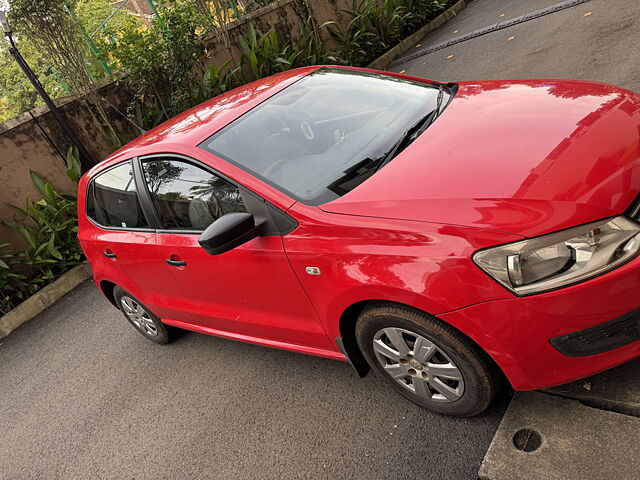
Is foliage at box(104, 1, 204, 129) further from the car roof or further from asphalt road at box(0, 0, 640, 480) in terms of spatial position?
the car roof

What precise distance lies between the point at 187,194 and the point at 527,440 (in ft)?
7.23

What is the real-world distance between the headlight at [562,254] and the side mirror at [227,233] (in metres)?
1.19

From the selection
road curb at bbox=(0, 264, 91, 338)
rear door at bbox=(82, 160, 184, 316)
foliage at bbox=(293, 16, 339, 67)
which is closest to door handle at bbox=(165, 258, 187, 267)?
rear door at bbox=(82, 160, 184, 316)

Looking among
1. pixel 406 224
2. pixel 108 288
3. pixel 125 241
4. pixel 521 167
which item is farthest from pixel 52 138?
pixel 521 167

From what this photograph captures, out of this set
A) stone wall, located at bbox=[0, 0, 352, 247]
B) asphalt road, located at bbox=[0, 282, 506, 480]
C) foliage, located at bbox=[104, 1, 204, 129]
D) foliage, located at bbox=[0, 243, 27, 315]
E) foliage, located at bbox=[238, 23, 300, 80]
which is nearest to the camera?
asphalt road, located at bbox=[0, 282, 506, 480]

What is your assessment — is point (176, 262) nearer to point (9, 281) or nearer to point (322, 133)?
point (322, 133)

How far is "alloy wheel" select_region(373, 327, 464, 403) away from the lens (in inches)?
97.7

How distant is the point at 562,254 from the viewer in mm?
2082

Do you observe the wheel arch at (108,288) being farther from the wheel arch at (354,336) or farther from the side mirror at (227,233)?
the wheel arch at (354,336)

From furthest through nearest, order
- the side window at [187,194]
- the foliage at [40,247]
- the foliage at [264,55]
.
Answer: the foliage at [264,55] < the foliage at [40,247] < the side window at [187,194]

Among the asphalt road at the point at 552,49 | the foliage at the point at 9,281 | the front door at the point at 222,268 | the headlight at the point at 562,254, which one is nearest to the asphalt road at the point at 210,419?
the front door at the point at 222,268

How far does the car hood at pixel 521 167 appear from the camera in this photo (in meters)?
2.14

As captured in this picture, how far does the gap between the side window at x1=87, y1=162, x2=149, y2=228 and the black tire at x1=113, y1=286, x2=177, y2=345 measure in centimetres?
65

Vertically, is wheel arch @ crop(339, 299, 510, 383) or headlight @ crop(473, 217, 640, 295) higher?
headlight @ crop(473, 217, 640, 295)
